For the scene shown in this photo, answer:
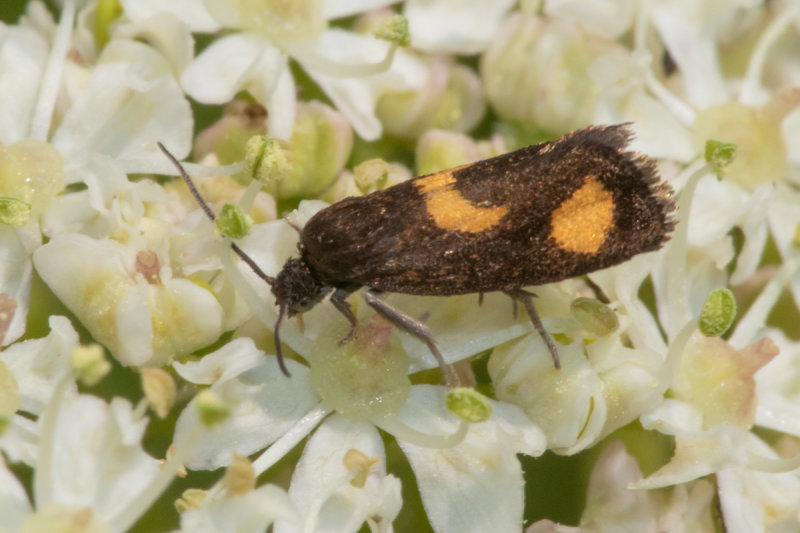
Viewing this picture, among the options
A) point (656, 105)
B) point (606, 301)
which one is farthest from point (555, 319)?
point (656, 105)

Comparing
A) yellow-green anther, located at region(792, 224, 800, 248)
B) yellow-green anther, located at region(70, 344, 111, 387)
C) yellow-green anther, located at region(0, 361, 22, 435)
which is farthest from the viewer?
yellow-green anther, located at region(792, 224, 800, 248)

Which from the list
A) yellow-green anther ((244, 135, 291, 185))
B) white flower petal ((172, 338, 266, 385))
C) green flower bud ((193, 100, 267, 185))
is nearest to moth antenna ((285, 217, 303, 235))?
yellow-green anther ((244, 135, 291, 185))

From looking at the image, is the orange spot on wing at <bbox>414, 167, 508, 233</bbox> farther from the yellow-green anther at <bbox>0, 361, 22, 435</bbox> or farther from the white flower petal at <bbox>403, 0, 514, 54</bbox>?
the yellow-green anther at <bbox>0, 361, 22, 435</bbox>

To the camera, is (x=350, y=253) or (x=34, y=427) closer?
(x=34, y=427)

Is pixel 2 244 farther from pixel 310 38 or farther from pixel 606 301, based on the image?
pixel 606 301

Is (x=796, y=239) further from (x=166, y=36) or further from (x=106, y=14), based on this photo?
(x=106, y=14)

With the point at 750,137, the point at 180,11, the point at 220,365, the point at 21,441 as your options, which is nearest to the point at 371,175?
the point at 220,365
